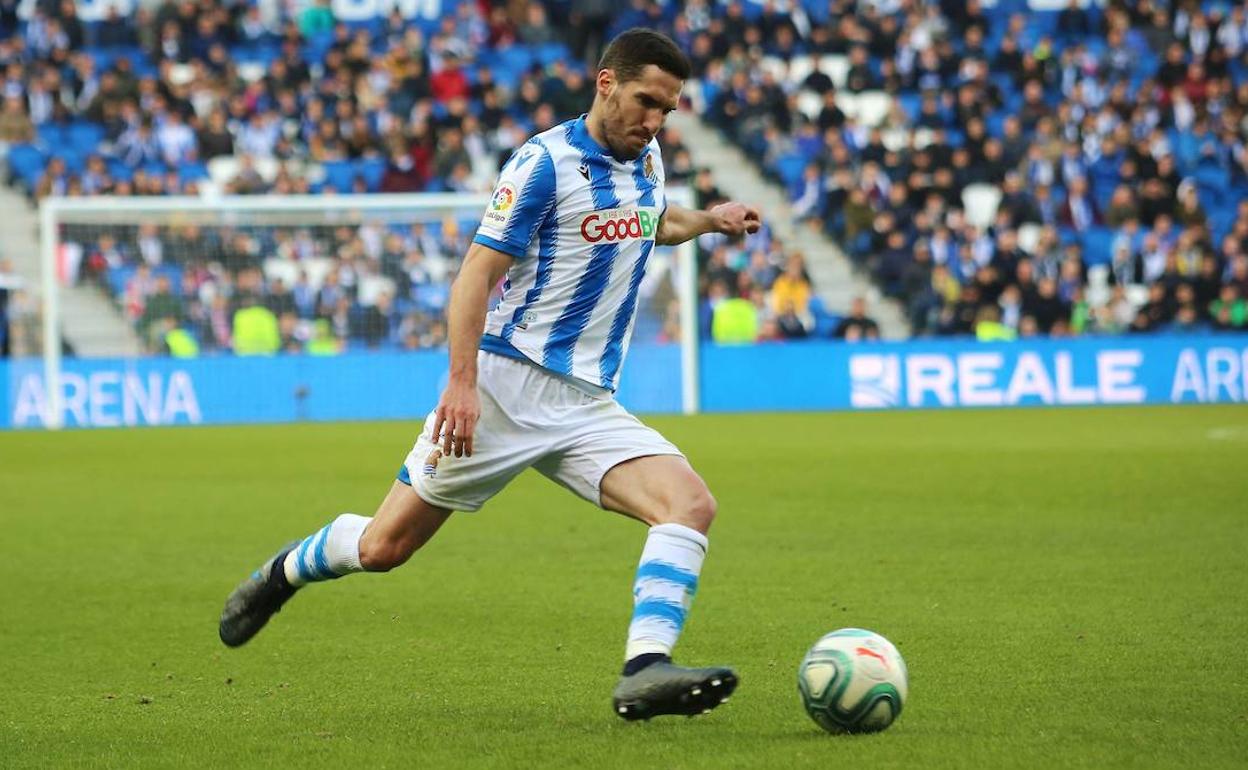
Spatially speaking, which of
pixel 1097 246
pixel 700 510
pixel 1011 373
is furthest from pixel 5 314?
pixel 700 510

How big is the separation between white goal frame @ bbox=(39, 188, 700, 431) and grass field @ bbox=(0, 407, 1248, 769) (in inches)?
299

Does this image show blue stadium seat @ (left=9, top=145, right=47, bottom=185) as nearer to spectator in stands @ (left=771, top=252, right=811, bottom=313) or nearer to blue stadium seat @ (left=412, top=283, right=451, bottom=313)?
blue stadium seat @ (left=412, top=283, right=451, bottom=313)

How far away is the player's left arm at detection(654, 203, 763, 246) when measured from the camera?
235 inches

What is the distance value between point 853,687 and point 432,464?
1.43 metres

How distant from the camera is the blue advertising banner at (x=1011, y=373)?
23125 mm

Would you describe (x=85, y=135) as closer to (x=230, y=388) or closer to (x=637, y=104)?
(x=230, y=388)

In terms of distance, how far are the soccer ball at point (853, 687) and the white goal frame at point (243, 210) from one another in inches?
717

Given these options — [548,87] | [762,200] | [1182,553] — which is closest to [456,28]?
[548,87]

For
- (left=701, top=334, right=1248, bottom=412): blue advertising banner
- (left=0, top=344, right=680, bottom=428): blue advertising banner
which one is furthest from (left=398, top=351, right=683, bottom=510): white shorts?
(left=701, top=334, right=1248, bottom=412): blue advertising banner

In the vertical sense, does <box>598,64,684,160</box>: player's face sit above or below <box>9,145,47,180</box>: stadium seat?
below

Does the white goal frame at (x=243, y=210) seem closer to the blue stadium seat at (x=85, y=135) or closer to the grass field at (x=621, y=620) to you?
the blue stadium seat at (x=85, y=135)

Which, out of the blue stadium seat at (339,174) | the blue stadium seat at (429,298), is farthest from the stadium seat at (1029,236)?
the blue stadium seat at (339,174)

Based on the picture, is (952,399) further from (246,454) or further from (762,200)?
(246,454)

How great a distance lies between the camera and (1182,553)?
921 cm
